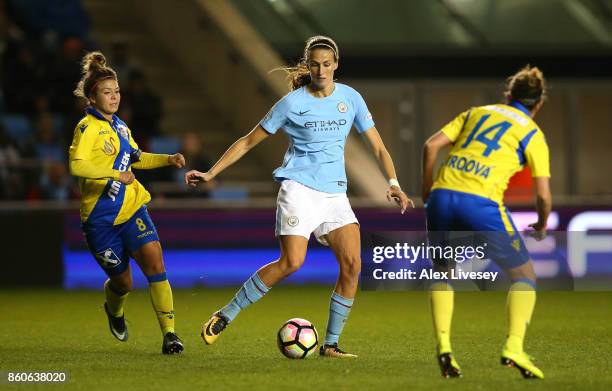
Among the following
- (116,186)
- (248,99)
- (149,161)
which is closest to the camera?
(116,186)

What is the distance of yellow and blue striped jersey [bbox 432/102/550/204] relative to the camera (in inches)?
307

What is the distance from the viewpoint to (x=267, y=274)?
901 cm

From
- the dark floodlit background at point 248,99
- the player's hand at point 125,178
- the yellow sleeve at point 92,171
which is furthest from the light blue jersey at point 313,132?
the dark floodlit background at point 248,99

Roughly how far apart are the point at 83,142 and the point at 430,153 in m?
2.52

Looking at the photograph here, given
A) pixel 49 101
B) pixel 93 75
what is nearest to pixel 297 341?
pixel 93 75

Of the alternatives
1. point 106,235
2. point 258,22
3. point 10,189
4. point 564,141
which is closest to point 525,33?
point 564,141

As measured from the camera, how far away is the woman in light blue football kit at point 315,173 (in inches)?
348

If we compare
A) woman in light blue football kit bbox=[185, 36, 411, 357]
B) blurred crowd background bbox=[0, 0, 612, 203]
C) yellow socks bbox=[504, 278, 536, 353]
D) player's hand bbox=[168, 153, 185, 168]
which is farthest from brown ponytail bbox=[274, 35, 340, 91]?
blurred crowd background bbox=[0, 0, 612, 203]

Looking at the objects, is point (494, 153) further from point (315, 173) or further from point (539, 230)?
point (315, 173)

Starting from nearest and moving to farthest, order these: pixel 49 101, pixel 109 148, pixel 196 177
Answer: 1. pixel 196 177
2. pixel 109 148
3. pixel 49 101

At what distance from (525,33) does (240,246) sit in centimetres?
803

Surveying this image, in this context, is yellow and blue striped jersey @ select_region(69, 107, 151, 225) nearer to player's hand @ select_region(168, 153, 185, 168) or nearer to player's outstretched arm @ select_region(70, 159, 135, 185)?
player's outstretched arm @ select_region(70, 159, 135, 185)

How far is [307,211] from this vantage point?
884cm

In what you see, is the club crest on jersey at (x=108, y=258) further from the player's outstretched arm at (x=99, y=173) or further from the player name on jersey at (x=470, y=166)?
the player name on jersey at (x=470, y=166)
